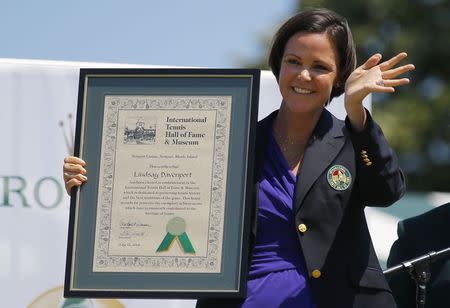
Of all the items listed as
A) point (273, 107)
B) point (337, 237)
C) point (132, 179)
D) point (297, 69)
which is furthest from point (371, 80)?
point (273, 107)

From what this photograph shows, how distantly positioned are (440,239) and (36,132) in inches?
72.2

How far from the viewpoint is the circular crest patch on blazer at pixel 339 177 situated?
2.91 m

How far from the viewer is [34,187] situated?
14.9 feet

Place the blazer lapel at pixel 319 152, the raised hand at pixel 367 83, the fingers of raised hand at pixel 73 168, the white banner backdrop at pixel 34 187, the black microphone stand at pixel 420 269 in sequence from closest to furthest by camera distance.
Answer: the raised hand at pixel 367 83, the blazer lapel at pixel 319 152, the fingers of raised hand at pixel 73 168, the black microphone stand at pixel 420 269, the white banner backdrop at pixel 34 187

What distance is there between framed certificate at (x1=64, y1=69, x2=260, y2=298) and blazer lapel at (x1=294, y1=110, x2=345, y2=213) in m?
0.14

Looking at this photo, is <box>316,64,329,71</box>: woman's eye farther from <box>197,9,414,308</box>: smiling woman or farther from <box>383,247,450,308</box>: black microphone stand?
<box>383,247,450,308</box>: black microphone stand

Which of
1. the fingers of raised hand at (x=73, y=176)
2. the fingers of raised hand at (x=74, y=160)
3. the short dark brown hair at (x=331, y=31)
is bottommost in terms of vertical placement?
the fingers of raised hand at (x=73, y=176)

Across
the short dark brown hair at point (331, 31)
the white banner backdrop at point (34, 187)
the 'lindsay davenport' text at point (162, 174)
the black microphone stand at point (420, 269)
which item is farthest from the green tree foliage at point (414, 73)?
the 'lindsay davenport' text at point (162, 174)

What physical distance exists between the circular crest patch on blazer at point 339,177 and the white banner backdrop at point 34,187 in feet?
5.29

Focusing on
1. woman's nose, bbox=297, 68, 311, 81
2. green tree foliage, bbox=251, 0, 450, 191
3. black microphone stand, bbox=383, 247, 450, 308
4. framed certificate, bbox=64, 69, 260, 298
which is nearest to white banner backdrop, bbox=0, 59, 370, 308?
black microphone stand, bbox=383, 247, 450, 308

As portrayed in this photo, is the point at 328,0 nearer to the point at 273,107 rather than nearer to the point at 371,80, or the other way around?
the point at 273,107

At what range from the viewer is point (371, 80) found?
9.20 ft

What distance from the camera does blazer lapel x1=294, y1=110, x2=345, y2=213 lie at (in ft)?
9.54

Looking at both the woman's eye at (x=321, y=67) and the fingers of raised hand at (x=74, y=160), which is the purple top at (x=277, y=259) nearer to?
the woman's eye at (x=321, y=67)
